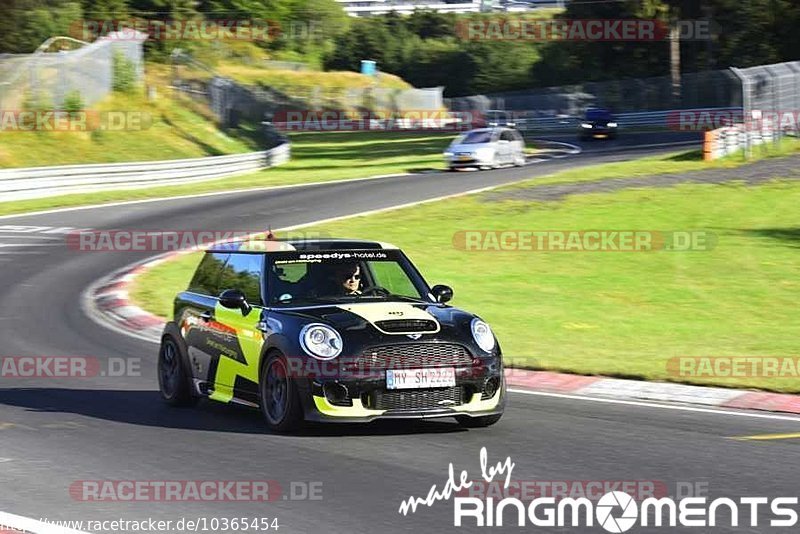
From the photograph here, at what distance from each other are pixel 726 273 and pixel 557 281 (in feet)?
8.80

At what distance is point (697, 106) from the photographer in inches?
2606

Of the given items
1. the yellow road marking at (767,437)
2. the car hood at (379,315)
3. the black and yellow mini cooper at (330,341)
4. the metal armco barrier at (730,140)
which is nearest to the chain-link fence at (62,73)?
the metal armco barrier at (730,140)

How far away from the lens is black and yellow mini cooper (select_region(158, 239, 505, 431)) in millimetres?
9297

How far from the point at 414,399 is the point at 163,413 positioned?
274cm

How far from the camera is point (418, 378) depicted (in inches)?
367

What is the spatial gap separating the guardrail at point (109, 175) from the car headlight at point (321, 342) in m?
24.2

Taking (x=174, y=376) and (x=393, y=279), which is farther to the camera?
(x=174, y=376)

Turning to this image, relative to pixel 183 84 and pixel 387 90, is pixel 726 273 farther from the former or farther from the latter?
pixel 387 90

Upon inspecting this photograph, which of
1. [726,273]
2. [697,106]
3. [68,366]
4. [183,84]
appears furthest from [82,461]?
[697,106]

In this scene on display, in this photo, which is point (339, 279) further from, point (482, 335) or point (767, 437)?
point (767, 437)

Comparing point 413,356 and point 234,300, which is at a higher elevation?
point 234,300

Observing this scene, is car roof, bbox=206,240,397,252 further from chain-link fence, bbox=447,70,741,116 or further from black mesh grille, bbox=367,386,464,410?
chain-link fence, bbox=447,70,741,116

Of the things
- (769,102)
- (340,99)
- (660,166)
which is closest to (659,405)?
(660,166)

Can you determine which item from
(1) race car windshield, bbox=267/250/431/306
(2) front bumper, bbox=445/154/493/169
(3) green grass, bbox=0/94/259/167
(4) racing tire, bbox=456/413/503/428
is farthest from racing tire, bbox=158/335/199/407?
(2) front bumper, bbox=445/154/493/169
